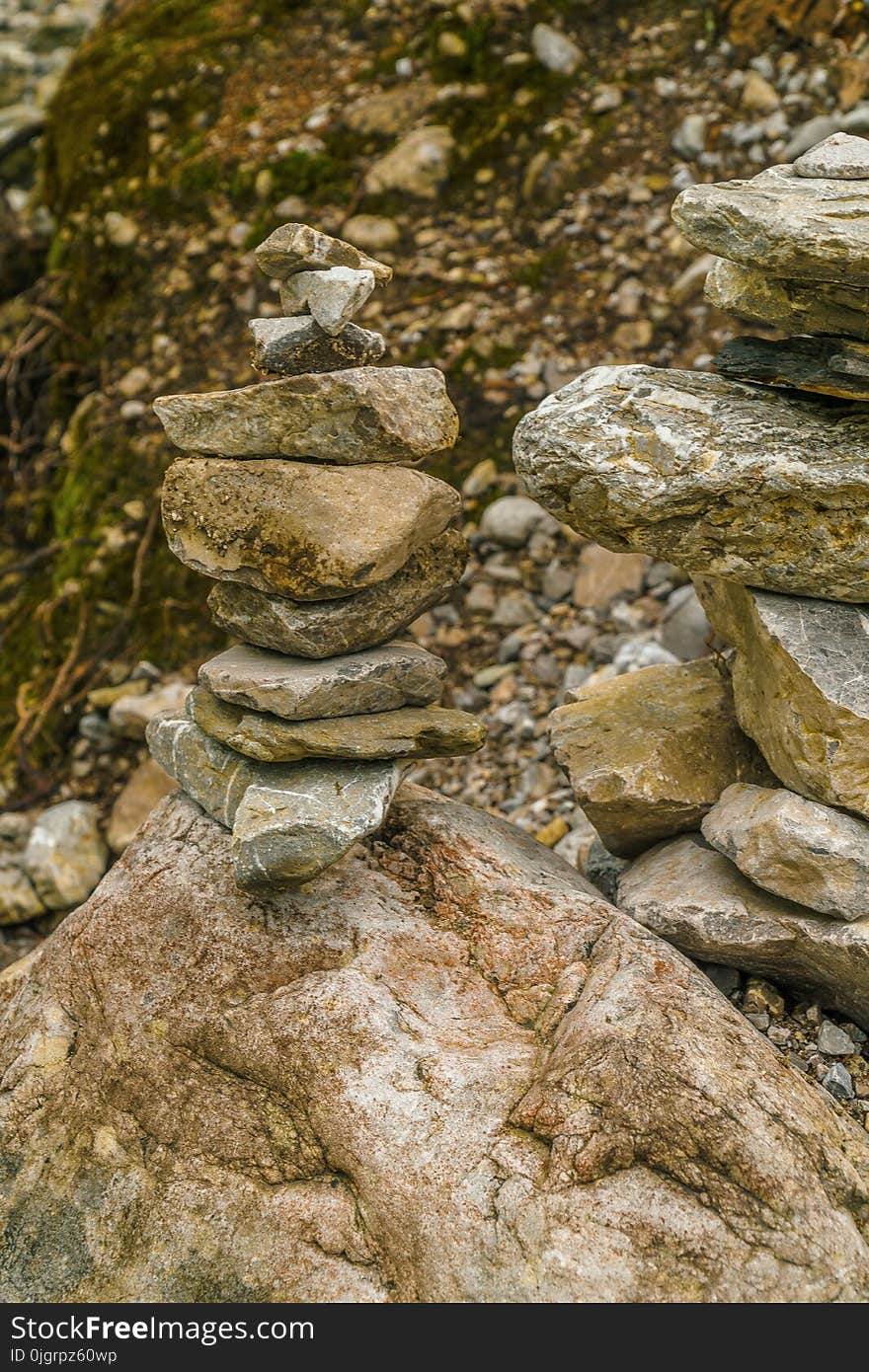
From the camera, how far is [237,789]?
543cm

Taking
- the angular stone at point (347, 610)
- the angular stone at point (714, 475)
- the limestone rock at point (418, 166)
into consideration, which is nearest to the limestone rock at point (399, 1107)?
the angular stone at point (347, 610)

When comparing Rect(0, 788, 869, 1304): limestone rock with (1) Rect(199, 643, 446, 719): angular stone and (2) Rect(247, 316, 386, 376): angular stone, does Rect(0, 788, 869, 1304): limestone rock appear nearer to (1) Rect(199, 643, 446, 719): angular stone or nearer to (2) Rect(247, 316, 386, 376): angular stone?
(1) Rect(199, 643, 446, 719): angular stone

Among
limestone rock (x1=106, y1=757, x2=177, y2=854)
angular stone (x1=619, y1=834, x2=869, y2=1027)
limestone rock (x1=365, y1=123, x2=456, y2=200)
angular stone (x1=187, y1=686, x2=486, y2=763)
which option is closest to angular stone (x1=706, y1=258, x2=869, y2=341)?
angular stone (x1=187, y1=686, x2=486, y2=763)

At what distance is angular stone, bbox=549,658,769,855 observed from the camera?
19.0ft

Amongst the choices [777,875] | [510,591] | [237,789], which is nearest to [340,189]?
[510,591]

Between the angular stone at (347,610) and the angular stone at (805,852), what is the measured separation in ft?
5.66

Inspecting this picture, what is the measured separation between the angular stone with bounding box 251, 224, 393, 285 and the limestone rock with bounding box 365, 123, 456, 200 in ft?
18.5

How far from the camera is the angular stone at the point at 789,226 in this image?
448 centimetres

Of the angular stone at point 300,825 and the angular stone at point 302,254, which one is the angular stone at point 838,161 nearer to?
the angular stone at point 302,254

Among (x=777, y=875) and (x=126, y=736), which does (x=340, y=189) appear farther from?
(x=777, y=875)

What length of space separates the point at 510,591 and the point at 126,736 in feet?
10.4

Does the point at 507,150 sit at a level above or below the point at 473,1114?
above

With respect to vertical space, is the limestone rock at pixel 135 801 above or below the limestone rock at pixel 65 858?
above

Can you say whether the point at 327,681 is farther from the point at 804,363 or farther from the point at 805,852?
the point at 804,363
